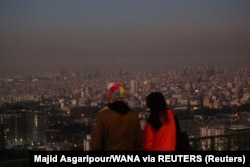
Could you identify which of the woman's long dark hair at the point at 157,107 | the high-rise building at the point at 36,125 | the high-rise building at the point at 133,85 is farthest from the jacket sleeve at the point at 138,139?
the high-rise building at the point at 133,85

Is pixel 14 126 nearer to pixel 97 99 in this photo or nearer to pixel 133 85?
pixel 97 99

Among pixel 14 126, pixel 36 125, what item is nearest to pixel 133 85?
pixel 36 125

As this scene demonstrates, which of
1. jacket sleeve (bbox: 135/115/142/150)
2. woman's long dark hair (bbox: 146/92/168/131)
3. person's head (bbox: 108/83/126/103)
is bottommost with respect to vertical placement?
jacket sleeve (bbox: 135/115/142/150)

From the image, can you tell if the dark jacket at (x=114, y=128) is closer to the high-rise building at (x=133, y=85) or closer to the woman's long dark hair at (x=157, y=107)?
the woman's long dark hair at (x=157, y=107)

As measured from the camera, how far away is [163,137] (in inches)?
163

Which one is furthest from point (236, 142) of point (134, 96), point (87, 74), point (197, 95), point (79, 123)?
point (87, 74)

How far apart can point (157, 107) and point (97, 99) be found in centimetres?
453

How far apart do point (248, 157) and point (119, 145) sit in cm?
146

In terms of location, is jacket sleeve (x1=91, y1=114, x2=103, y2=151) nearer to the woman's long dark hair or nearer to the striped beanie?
the striped beanie

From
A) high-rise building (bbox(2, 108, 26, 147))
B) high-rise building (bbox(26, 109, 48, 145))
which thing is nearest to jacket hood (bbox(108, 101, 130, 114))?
high-rise building (bbox(26, 109, 48, 145))

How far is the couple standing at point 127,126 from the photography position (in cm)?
411

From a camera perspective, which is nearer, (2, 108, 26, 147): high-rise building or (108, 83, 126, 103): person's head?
(108, 83, 126, 103): person's head

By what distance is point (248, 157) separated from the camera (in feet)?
15.5

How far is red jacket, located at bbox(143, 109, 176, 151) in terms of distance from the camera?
413 cm
